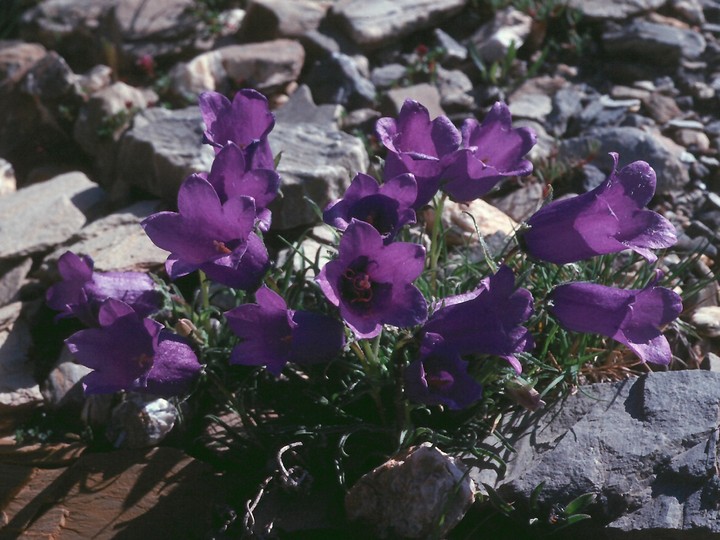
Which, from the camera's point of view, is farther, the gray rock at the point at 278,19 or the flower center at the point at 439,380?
the gray rock at the point at 278,19

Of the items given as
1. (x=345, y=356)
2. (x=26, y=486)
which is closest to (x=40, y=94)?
(x=26, y=486)

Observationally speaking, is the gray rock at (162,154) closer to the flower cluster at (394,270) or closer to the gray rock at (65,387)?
the gray rock at (65,387)

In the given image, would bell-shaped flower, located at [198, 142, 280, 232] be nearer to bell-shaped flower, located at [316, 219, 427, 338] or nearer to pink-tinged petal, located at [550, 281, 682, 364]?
bell-shaped flower, located at [316, 219, 427, 338]

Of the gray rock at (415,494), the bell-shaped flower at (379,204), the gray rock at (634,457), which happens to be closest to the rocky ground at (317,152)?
the gray rock at (634,457)

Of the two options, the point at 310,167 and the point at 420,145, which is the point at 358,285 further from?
the point at 310,167

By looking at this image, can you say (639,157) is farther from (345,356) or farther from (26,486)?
(26,486)

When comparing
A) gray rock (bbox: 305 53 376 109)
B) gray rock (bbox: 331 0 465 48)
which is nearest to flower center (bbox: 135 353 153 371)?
gray rock (bbox: 305 53 376 109)
